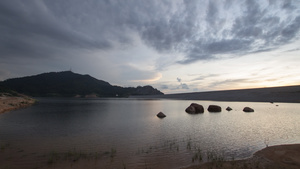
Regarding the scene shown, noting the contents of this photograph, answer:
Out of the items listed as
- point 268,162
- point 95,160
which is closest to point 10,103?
point 95,160

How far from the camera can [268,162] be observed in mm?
8156

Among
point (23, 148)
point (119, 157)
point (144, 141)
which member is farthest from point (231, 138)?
point (23, 148)

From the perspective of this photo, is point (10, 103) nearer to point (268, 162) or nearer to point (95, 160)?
point (95, 160)

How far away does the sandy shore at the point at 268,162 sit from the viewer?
761 centimetres

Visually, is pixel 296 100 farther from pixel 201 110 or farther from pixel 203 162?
pixel 203 162

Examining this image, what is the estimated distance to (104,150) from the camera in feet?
34.5

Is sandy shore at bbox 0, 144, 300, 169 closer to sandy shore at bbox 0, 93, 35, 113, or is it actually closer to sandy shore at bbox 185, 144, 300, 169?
sandy shore at bbox 185, 144, 300, 169

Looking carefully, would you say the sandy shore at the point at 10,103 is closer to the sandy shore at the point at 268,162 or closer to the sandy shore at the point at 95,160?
the sandy shore at the point at 95,160

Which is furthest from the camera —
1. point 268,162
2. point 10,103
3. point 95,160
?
point 10,103

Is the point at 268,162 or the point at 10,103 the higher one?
the point at 10,103

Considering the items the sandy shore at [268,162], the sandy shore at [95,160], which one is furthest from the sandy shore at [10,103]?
the sandy shore at [268,162]

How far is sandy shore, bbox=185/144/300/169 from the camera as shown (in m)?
7.61

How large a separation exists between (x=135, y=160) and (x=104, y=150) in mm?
2840

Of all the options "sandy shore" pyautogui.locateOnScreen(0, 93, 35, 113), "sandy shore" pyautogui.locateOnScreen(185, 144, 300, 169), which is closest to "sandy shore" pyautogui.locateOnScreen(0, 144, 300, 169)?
"sandy shore" pyautogui.locateOnScreen(185, 144, 300, 169)
